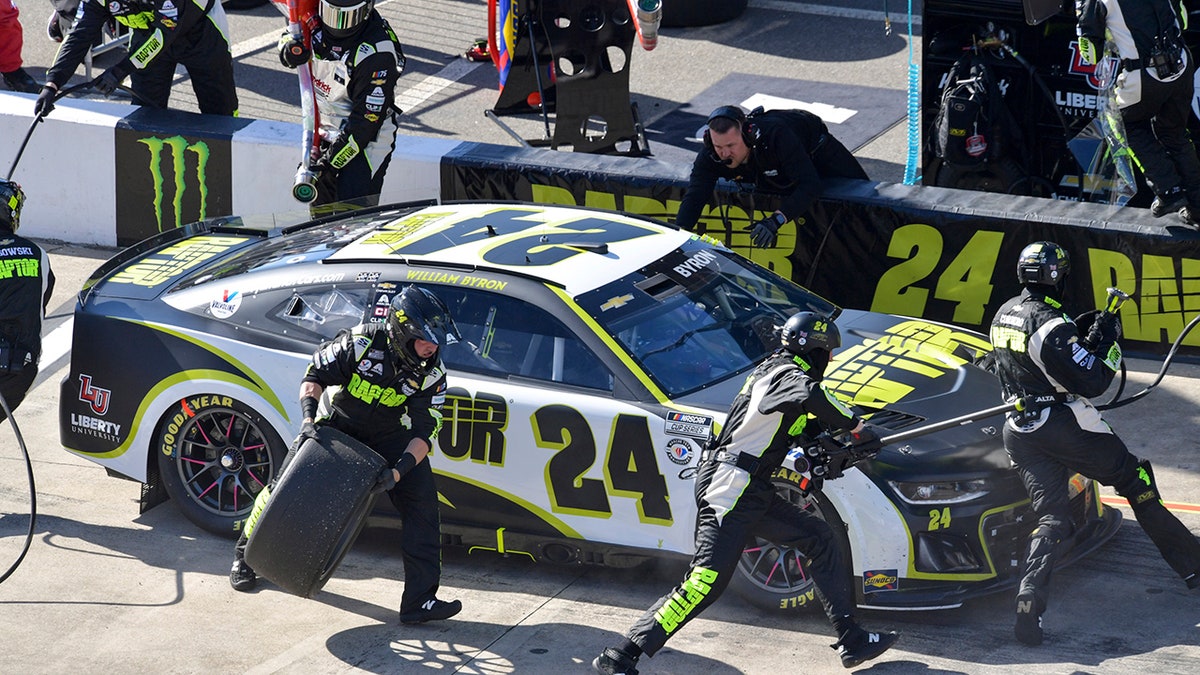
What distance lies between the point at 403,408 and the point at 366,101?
3764 mm

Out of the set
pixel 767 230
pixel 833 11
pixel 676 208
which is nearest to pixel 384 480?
pixel 767 230

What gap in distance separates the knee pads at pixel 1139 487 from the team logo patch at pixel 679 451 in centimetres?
192

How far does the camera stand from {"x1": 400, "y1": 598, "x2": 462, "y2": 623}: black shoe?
23.3 ft

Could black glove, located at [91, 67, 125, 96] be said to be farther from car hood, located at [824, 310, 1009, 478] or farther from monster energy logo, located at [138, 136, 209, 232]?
car hood, located at [824, 310, 1009, 478]

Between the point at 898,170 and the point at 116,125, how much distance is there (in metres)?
6.08

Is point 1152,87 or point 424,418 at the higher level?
point 1152,87

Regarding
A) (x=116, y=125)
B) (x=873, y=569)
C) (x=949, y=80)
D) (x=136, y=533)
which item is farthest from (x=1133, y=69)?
(x=116, y=125)

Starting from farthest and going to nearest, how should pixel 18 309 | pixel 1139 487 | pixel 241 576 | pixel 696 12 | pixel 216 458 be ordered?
pixel 696 12
pixel 18 309
pixel 216 458
pixel 241 576
pixel 1139 487

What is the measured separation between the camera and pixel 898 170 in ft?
42.0

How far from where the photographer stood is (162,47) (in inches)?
453

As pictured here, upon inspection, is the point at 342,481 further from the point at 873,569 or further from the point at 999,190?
the point at 999,190

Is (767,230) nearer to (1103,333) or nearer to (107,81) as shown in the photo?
(1103,333)

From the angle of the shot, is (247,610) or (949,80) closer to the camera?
(247,610)

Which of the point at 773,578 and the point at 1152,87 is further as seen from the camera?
the point at 1152,87
